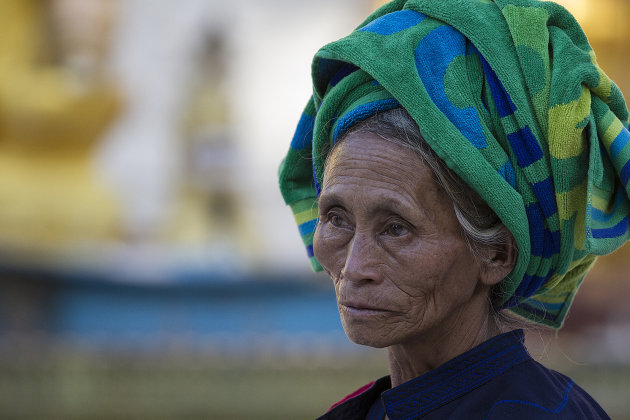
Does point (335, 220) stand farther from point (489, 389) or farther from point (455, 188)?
point (489, 389)

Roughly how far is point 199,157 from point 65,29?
2.52 meters

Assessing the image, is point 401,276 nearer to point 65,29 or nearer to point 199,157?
point 65,29

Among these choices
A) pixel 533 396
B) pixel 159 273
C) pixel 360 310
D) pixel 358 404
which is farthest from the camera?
pixel 159 273

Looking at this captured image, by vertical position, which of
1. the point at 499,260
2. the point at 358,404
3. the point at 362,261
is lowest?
the point at 358,404

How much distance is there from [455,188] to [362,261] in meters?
0.22

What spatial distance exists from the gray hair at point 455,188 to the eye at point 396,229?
4.1 inches

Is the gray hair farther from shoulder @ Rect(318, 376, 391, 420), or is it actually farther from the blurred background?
the blurred background

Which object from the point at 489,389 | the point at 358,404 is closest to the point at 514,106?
the point at 489,389

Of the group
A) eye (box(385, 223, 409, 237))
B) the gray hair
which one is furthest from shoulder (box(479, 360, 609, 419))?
eye (box(385, 223, 409, 237))

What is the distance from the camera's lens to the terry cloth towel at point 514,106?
1521 millimetres

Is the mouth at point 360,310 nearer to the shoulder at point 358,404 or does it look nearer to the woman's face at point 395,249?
the woman's face at point 395,249

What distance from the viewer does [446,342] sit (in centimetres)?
169

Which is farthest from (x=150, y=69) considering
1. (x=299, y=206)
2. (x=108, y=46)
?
(x=299, y=206)

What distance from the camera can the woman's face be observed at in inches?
61.6
